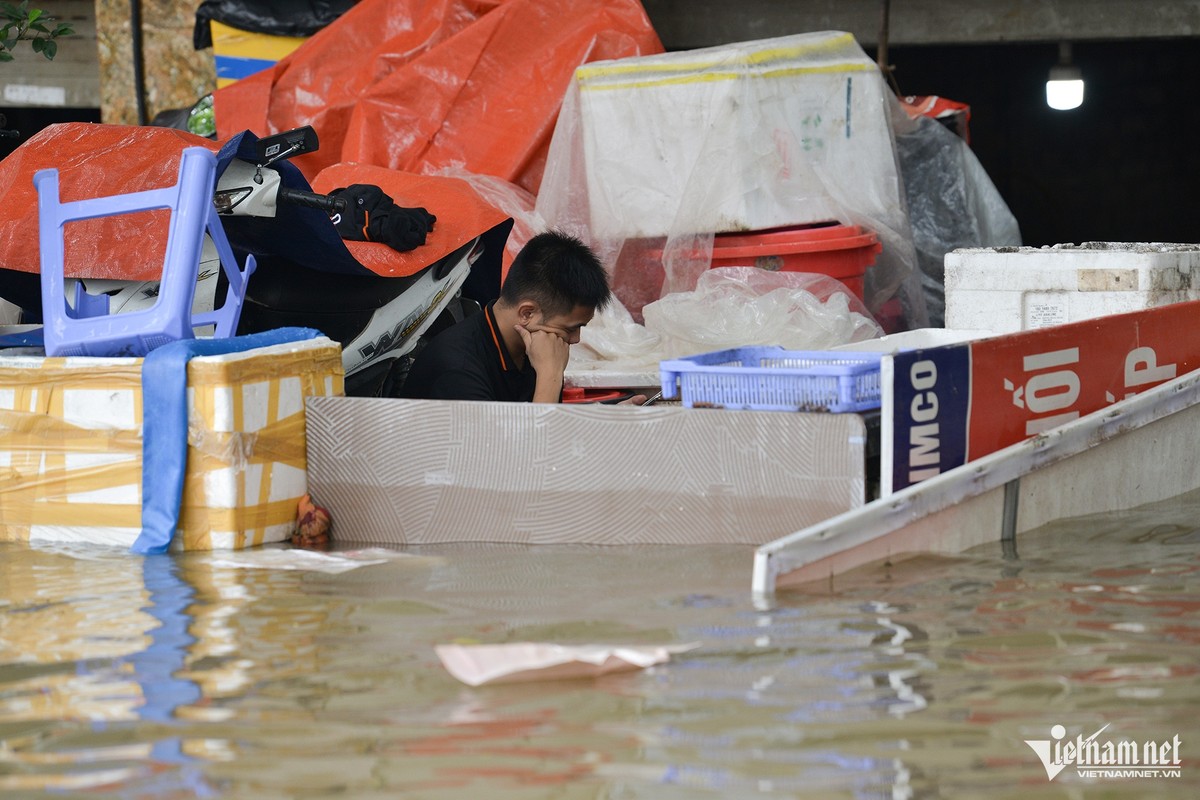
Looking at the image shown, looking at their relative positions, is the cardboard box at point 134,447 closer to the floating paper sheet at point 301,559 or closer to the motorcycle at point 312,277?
the floating paper sheet at point 301,559

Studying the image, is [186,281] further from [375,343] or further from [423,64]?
[423,64]

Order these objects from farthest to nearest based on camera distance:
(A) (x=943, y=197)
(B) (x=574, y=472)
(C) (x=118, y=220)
→ (A) (x=943, y=197) < (C) (x=118, y=220) < (B) (x=574, y=472)

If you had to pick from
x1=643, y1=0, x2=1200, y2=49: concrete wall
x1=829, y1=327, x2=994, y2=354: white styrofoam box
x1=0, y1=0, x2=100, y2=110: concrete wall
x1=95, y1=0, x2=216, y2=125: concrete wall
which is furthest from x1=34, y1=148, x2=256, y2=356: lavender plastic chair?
x1=0, y1=0, x2=100, y2=110: concrete wall

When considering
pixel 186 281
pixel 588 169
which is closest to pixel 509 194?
pixel 588 169

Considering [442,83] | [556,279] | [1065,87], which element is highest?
[1065,87]

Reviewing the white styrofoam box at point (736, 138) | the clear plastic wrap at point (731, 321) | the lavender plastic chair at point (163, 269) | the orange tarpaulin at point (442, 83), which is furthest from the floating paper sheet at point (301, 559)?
the orange tarpaulin at point (442, 83)

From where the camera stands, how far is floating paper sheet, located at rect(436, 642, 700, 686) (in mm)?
2682

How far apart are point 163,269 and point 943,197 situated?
4863 mm

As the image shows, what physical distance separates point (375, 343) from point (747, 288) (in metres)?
1.82

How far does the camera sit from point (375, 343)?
16.7 feet

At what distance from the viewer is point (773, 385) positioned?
3867 millimetres

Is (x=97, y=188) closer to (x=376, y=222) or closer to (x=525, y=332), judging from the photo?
(x=376, y=222)

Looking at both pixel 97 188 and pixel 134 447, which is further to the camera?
pixel 97 188

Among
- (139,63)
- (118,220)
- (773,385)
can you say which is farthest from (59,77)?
(773,385)
